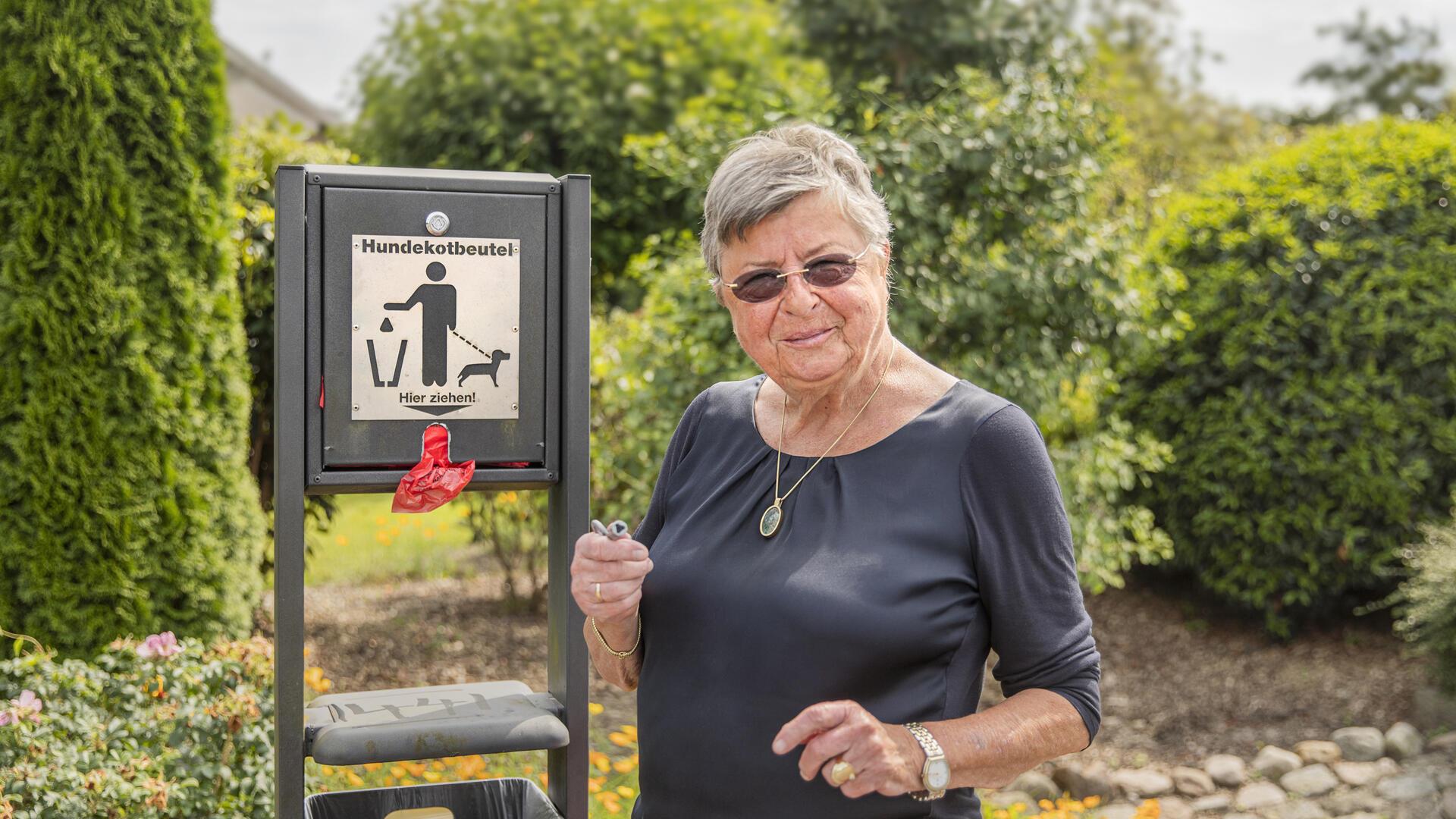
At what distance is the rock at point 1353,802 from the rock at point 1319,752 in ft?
0.84

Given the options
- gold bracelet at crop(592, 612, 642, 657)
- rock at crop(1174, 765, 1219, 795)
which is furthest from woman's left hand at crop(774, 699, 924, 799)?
rock at crop(1174, 765, 1219, 795)

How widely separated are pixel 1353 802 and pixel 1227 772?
0.45 meters

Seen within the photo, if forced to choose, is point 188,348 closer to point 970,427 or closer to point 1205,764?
point 970,427

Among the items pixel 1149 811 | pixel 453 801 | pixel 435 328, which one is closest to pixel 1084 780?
pixel 1149 811

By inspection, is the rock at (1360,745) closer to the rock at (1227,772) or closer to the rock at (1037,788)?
the rock at (1227,772)

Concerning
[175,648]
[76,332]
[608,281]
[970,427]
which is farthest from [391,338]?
[608,281]

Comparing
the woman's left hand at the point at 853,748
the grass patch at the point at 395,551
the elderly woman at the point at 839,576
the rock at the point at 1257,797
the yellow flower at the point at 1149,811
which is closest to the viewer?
the woman's left hand at the point at 853,748

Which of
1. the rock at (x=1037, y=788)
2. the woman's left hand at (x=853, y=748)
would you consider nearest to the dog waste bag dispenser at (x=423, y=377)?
the woman's left hand at (x=853, y=748)

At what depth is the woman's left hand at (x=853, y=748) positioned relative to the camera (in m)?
1.57

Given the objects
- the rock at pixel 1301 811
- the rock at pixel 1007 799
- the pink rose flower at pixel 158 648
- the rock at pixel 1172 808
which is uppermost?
the pink rose flower at pixel 158 648

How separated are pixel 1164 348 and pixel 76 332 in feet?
17.5

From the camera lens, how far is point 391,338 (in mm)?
2090

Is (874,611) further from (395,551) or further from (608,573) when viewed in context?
(395,551)

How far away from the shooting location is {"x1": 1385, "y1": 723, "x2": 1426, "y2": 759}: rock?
16.3 ft
